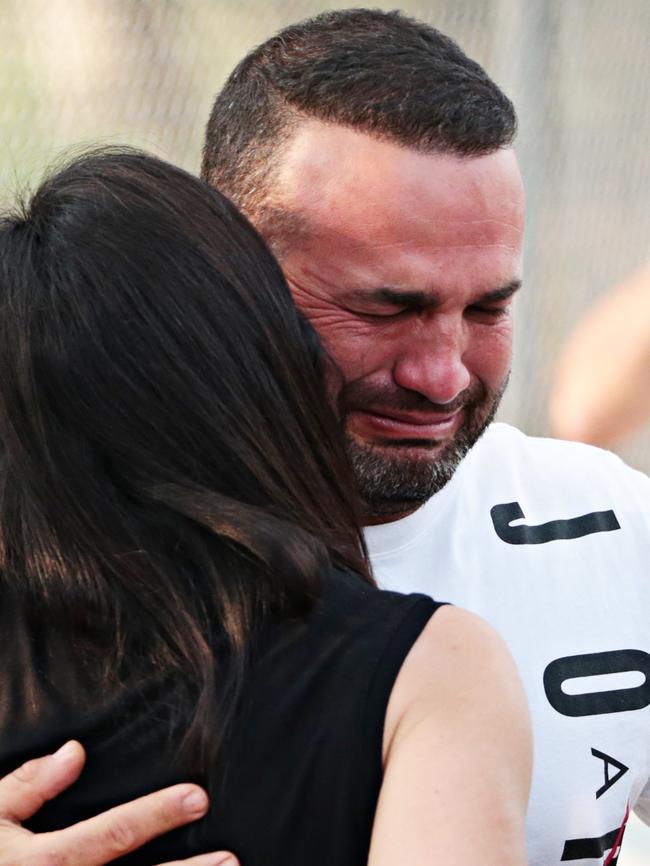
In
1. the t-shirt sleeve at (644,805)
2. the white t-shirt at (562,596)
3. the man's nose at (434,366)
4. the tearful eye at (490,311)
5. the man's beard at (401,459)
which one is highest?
the tearful eye at (490,311)

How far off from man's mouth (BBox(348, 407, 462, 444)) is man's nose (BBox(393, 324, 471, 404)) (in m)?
0.04

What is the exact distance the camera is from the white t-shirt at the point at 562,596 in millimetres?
1593

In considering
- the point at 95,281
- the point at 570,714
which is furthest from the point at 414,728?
the point at 570,714

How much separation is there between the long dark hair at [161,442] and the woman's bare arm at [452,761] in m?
0.11

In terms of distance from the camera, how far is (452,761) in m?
0.98

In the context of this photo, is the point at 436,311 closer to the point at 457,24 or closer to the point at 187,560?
the point at 187,560

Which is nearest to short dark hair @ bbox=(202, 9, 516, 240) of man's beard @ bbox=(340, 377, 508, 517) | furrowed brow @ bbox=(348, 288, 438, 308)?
furrowed brow @ bbox=(348, 288, 438, 308)

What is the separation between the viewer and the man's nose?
66.0 inches

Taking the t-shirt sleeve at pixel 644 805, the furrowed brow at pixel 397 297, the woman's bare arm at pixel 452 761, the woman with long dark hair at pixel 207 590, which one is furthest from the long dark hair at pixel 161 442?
the t-shirt sleeve at pixel 644 805

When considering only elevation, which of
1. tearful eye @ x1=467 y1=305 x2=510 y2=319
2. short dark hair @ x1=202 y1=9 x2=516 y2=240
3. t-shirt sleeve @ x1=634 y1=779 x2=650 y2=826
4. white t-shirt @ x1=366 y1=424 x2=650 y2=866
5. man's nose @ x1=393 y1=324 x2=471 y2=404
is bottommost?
t-shirt sleeve @ x1=634 y1=779 x2=650 y2=826

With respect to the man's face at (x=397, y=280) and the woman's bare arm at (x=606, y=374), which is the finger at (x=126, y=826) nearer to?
the man's face at (x=397, y=280)

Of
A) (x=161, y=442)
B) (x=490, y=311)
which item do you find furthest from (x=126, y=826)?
(x=490, y=311)

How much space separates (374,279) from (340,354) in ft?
0.36

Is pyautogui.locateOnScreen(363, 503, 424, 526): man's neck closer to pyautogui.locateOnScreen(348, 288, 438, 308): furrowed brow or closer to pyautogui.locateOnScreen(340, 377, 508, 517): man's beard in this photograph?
pyautogui.locateOnScreen(340, 377, 508, 517): man's beard
